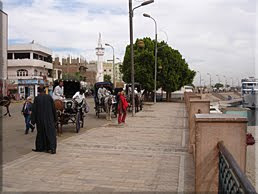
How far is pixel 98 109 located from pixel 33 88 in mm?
38283

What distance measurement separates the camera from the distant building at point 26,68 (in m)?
53.8

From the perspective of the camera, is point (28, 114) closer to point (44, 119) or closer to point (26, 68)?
point (44, 119)

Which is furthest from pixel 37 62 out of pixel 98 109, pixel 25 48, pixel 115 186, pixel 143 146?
pixel 115 186

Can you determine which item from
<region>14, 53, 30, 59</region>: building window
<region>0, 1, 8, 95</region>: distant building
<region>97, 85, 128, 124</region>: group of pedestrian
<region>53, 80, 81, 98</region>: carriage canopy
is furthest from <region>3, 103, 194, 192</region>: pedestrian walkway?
<region>14, 53, 30, 59</region>: building window

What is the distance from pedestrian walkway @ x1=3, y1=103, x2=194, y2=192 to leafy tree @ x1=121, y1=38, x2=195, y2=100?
111 ft

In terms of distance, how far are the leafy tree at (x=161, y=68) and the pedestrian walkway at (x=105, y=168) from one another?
3393 cm

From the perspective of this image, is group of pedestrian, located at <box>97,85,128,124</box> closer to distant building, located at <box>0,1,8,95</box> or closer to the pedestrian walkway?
the pedestrian walkway

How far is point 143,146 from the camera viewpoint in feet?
30.1

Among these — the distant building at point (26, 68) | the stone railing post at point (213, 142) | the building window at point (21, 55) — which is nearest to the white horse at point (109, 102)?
the stone railing post at point (213, 142)

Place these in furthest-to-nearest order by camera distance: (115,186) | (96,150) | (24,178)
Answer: (96,150) < (24,178) < (115,186)

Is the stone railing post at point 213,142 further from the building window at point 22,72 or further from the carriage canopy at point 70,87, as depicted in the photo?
the building window at point 22,72

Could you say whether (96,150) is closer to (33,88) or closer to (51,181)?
(51,181)

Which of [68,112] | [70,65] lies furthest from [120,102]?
[70,65]

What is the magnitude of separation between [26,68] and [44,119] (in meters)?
50.1
